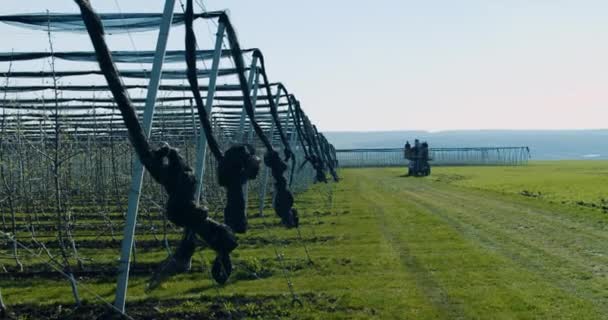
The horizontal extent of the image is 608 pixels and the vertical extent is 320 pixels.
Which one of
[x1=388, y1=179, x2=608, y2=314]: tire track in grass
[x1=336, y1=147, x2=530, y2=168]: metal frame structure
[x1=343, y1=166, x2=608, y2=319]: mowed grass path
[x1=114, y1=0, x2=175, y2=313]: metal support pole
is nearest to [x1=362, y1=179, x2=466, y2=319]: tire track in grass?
[x1=343, y1=166, x2=608, y2=319]: mowed grass path

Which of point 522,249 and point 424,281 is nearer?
point 424,281

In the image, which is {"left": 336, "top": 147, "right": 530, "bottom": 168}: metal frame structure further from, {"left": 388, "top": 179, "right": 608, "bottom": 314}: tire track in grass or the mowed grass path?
the mowed grass path

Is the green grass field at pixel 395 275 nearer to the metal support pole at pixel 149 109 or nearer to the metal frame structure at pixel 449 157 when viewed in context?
the metal support pole at pixel 149 109

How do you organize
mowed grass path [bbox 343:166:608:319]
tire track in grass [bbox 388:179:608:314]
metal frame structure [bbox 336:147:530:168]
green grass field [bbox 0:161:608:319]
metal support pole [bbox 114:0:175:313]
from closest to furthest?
metal support pole [bbox 114:0:175:313]
green grass field [bbox 0:161:608:319]
mowed grass path [bbox 343:166:608:319]
tire track in grass [bbox 388:179:608:314]
metal frame structure [bbox 336:147:530:168]

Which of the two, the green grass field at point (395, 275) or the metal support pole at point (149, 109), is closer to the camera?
the metal support pole at point (149, 109)

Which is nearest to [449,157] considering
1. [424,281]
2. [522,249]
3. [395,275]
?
[522,249]

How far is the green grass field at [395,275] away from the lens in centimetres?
1067

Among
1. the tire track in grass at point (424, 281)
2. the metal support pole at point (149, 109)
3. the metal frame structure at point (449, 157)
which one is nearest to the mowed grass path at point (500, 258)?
the tire track in grass at point (424, 281)

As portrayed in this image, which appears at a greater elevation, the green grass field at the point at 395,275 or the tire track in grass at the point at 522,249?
the green grass field at the point at 395,275

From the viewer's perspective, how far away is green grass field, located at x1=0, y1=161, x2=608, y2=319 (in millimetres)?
10672

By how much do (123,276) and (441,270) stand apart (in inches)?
254

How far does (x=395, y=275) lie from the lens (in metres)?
13.6

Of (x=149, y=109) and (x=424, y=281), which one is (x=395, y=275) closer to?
(x=424, y=281)

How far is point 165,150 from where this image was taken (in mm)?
4355
